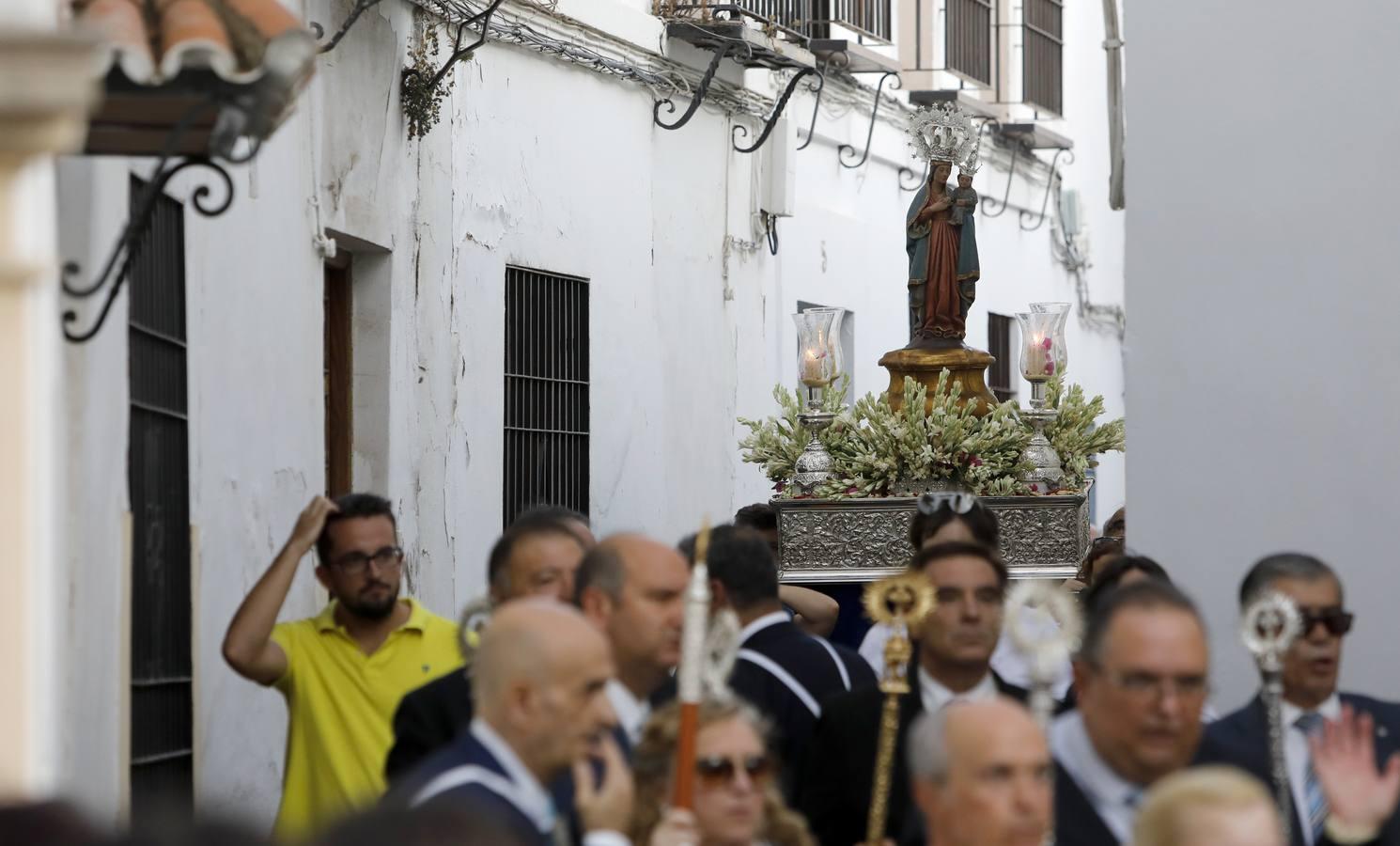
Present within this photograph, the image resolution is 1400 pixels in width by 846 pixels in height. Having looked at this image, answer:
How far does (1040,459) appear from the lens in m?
10.4

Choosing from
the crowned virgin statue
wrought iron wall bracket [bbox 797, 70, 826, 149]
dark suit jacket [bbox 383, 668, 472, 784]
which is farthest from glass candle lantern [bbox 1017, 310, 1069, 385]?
dark suit jacket [bbox 383, 668, 472, 784]

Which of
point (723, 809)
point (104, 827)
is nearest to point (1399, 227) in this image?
point (723, 809)

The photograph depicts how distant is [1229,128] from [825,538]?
303cm

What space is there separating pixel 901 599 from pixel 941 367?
19.3 feet

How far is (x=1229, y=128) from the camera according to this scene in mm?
7879

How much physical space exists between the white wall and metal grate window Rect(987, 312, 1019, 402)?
29.4 ft

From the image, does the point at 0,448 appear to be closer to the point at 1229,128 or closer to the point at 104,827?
the point at 104,827

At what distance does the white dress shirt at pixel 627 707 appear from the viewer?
198 inches

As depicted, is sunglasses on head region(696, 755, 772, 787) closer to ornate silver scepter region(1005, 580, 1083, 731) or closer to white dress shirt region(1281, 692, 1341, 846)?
ornate silver scepter region(1005, 580, 1083, 731)

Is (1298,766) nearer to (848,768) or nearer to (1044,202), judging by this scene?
(848,768)

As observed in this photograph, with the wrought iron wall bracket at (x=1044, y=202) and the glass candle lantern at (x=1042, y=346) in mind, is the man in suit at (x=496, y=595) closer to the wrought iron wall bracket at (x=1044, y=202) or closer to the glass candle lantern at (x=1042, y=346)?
the glass candle lantern at (x=1042, y=346)

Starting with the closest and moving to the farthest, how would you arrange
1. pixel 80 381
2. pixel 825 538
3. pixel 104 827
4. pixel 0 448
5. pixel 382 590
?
pixel 104 827
pixel 0 448
pixel 80 381
pixel 382 590
pixel 825 538

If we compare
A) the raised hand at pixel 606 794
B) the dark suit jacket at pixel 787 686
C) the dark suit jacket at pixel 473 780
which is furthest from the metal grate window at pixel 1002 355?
the dark suit jacket at pixel 473 780

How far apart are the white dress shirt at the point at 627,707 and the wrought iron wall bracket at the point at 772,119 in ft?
26.9
